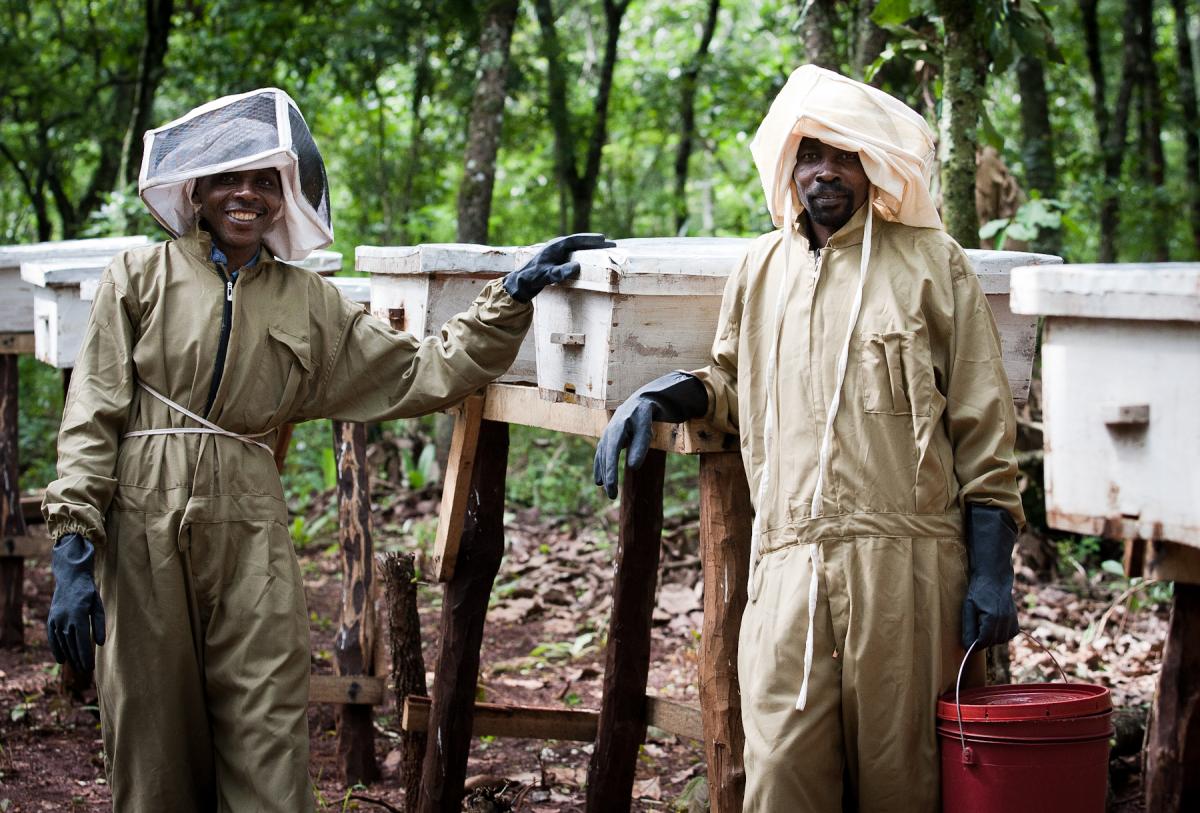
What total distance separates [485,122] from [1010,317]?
21.1 ft

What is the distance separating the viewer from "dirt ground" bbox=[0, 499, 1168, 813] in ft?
17.7

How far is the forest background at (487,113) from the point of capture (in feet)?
33.4

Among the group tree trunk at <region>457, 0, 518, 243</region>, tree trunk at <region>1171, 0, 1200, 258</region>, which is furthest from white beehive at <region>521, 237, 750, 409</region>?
tree trunk at <region>1171, 0, 1200, 258</region>

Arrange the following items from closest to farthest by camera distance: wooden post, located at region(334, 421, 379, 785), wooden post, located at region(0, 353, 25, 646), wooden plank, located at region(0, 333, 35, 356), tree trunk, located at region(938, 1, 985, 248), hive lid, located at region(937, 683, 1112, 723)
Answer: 1. hive lid, located at region(937, 683, 1112, 723)
2. tree trunk, located at region(938, 1, 985, 248)
3. wooden post, located at region(334, 421, 379, 785)
4. wooden plank, located at region(0, 333, 35, 356)
5. wooden post, located at region(0, 353, 25, 646)

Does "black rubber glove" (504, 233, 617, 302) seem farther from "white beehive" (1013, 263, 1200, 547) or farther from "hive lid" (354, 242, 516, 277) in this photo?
"white beehive" (1013, 263, 1200, 547)

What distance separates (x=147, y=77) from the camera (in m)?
11.2

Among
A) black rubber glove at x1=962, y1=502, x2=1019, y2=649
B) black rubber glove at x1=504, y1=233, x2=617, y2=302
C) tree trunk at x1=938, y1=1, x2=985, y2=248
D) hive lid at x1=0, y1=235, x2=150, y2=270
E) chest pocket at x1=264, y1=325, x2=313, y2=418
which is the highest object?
tree trunk at x1=938, y1=1, x2=985, y2=248

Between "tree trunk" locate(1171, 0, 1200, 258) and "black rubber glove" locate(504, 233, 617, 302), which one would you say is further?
"tree trunk" locate(1171, 0, 1200, 258)

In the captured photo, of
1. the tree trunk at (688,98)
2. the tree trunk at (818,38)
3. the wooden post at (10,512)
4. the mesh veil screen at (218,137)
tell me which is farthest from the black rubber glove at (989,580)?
the tree trunk at (688,98)

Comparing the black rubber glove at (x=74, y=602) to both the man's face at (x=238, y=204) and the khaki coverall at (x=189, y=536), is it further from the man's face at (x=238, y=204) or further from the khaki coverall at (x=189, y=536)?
the man's face at (x=238, y=204)

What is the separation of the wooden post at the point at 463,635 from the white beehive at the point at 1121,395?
8.08ft

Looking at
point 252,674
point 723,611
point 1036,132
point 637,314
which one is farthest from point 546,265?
point 1036,132

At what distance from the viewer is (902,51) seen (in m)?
5.67

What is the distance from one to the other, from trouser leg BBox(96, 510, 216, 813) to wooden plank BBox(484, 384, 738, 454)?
1.12 m
